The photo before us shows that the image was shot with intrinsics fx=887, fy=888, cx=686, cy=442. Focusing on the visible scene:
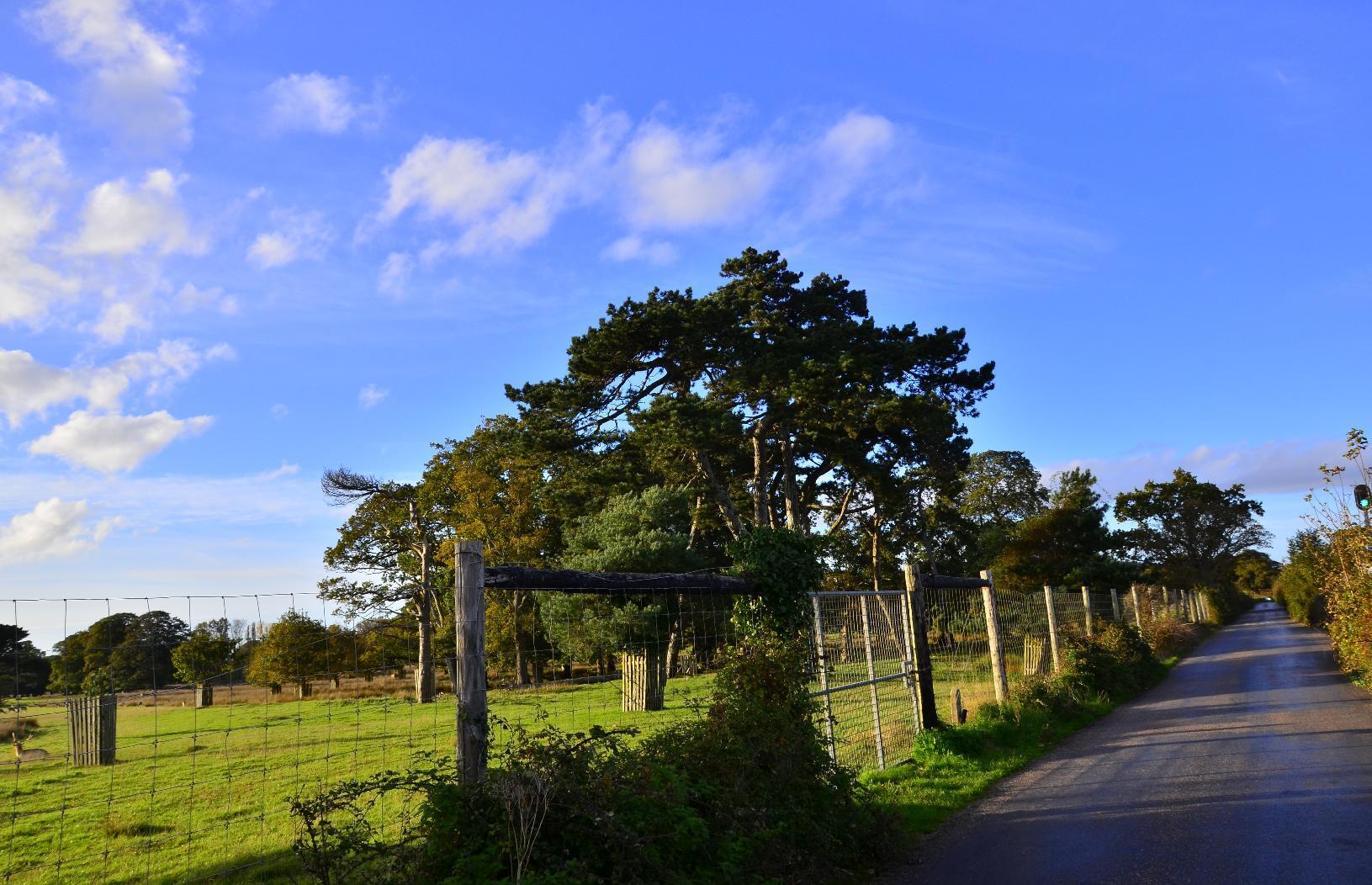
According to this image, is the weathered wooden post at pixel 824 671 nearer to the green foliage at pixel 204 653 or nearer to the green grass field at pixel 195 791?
the green grass field at pixel 195 791

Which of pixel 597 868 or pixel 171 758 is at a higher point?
pixel 597 868

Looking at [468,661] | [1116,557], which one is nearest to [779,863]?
[468,661]

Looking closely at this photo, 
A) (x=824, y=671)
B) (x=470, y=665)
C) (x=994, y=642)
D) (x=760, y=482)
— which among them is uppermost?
(x=760, y=482)

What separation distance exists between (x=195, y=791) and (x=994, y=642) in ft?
39.3

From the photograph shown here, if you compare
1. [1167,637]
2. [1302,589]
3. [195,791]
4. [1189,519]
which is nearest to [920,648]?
[195,791]

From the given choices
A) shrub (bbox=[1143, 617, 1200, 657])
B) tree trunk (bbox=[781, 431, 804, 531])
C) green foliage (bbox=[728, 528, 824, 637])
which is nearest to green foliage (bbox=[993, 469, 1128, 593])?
shrub (bbox=[1143, 617, 1200, 657])

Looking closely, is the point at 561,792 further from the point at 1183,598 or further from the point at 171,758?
the point at 1183,598

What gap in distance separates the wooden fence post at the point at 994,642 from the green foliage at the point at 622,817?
7836mm

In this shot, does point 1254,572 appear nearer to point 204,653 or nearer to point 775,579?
point 775,579

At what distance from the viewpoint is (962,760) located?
387 inches

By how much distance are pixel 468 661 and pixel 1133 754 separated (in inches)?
336

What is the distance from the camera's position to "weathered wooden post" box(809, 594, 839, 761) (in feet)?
27.8

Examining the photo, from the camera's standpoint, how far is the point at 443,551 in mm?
35875

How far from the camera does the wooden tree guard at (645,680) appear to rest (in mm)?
10945
